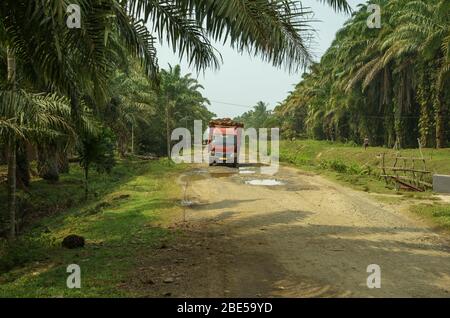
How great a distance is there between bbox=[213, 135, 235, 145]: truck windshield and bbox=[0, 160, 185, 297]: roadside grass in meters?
10.0

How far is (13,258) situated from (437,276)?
7.54 metres

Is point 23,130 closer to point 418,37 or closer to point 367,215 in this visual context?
point 367,215

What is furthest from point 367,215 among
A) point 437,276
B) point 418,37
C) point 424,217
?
point 418,37

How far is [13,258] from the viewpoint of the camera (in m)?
9.06

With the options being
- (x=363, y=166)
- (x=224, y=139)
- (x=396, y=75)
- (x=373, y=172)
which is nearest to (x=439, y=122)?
(x=396, y=75)

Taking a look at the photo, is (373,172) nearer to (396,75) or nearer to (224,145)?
(224,145)

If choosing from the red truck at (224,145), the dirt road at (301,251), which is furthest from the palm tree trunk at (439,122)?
the dirt road at (301,251)

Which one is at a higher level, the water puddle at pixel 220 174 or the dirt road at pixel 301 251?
the water puddle at pixel 220 174

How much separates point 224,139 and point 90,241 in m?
19.9

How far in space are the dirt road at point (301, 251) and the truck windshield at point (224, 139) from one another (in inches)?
567

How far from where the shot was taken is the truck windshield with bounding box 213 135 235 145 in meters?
29.7

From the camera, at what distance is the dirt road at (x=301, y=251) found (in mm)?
6527

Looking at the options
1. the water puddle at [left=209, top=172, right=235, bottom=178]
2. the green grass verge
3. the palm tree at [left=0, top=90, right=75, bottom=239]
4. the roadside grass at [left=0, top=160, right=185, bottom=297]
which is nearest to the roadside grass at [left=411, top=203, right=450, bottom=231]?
the green grass verge

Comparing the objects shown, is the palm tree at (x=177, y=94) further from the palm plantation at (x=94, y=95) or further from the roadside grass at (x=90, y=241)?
the roadside grass at (x=90, y=241)
